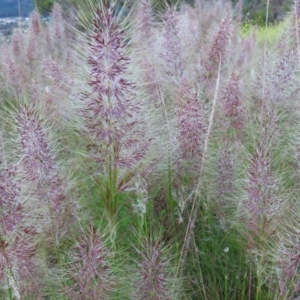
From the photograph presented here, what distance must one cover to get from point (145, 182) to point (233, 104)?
21.8 inches

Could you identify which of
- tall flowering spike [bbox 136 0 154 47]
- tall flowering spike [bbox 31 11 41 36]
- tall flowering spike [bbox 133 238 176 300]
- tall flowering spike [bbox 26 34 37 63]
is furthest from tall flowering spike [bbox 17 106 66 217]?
tall flowering spike [bbox 31 11 41 36]

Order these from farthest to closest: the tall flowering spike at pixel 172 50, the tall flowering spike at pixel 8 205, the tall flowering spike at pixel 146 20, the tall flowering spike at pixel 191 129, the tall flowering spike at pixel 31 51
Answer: the tall flowering spike at pixel 31 51 < the tall flowering spike at pixel 146 20 < the tall flowering spike at pixel 172 50 < the tall flowering spike at pixel 191 129 < the tall flowering spike at pixel 8 205

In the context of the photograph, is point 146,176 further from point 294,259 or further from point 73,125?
point 294,259

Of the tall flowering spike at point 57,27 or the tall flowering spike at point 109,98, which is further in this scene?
the tall flowering spike at point 57,27

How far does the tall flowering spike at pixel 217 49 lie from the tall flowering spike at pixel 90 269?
131 centimetres

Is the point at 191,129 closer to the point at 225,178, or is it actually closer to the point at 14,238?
the point at 225,178

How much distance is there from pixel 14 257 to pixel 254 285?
36.8 inches

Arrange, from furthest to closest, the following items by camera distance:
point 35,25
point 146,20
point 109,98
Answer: point 35,25 → point 146,20 → point 109,98

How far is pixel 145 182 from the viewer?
1.83 meters

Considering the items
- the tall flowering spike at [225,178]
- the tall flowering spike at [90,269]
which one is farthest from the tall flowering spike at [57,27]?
the tall flowering spike at [90,269]

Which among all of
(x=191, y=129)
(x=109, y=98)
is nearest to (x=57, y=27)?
(x=191, y=129)

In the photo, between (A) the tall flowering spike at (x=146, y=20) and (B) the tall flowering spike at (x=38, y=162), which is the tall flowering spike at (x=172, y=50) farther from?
(B) the tall flowering spike at (x=38, y=162)

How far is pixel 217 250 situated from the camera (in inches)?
85.7

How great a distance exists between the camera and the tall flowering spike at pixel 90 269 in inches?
56.5
